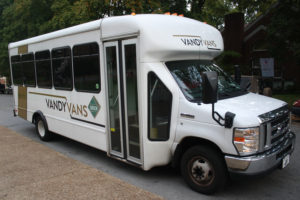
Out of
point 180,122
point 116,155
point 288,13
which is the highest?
point 288,13

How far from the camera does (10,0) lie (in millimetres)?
30328

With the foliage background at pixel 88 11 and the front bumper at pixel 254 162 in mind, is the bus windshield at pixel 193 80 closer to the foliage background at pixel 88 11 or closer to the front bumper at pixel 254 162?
the front bumper at pixel 254 162

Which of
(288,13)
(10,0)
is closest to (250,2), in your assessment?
(288,13)

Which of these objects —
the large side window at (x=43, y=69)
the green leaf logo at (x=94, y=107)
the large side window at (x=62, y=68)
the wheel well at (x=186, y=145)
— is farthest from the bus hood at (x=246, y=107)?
the large side window at (x=43, y=69)

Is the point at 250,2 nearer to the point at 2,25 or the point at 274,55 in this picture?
the point at 274,55

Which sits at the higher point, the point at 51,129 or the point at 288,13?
the point at 288,13

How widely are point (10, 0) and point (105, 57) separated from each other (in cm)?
3075

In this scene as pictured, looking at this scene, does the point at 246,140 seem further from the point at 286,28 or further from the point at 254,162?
the point at 286,28

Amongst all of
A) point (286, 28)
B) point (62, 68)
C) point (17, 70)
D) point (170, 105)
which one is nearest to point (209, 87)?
point (170, 105)

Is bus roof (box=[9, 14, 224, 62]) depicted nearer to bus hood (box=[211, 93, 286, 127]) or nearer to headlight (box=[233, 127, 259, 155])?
bus hood (box=[211, 93, 286, 127])

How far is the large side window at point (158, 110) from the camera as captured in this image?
14.4ft

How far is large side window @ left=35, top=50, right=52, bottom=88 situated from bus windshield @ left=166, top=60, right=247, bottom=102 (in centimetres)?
390

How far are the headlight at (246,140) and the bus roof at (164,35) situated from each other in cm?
168

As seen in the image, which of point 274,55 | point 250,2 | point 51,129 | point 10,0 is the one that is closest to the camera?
point 51,129
